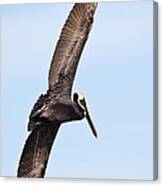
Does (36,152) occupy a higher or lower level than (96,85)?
lower

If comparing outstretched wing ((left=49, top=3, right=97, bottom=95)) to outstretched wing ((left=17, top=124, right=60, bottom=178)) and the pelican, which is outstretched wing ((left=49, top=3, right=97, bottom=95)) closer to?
the pelican

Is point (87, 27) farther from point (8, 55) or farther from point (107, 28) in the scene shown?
point (8, 55)

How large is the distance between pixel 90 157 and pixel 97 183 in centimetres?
10

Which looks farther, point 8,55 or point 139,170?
point 8,55

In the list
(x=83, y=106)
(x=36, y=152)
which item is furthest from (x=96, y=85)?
(x=36, y=152)

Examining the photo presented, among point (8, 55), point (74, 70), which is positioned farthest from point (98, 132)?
point (8, 55)

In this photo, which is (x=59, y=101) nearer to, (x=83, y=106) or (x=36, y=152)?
(x=83, y=106)

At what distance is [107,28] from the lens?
235 centimetres

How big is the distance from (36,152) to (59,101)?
21 cm

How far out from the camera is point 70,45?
2.40 m

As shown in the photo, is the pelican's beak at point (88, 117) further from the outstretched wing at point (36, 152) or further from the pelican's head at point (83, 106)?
the outstretched wing at point (36, 152)

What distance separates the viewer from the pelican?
2379 mm

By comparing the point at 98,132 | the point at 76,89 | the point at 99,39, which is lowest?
the point at 98,132

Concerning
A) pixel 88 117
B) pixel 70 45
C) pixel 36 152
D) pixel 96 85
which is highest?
pixel 70 45
